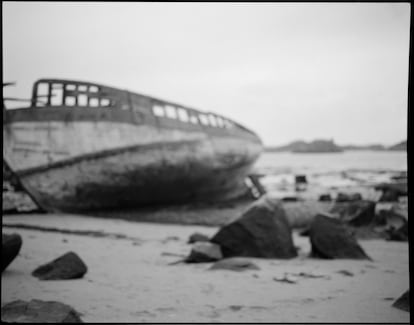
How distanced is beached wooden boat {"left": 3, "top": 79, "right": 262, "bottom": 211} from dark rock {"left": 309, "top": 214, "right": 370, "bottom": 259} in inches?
251

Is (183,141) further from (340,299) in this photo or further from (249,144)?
(340,299)

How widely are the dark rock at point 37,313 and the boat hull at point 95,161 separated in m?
7.69

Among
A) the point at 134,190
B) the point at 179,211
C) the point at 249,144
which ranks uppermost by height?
the point at 249,144

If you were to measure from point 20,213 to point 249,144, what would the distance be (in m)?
10.2

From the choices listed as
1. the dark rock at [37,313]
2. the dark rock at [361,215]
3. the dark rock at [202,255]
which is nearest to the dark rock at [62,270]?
the dark rock at [37,313]

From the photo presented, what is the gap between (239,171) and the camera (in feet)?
50.3

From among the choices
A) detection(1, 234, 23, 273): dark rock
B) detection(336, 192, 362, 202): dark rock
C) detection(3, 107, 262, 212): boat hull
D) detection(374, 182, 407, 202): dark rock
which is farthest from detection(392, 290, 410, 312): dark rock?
detection(374, 182, 407, 202): dark rock

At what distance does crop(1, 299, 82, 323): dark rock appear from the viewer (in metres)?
1.87

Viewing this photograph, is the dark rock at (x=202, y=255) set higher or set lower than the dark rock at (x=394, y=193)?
higher

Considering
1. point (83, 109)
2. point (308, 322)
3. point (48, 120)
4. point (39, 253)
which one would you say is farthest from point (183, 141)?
point (308, 322)

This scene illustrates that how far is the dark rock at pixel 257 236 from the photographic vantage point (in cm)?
449

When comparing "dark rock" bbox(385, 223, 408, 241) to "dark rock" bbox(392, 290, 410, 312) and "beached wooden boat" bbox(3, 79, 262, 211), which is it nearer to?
"dark rock" bbox(392, 290, 410, 312)

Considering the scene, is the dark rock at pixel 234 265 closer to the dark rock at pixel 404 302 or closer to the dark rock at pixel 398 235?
the dark rock at pixel 404 302

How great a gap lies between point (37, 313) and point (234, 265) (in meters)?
→ 2.30
